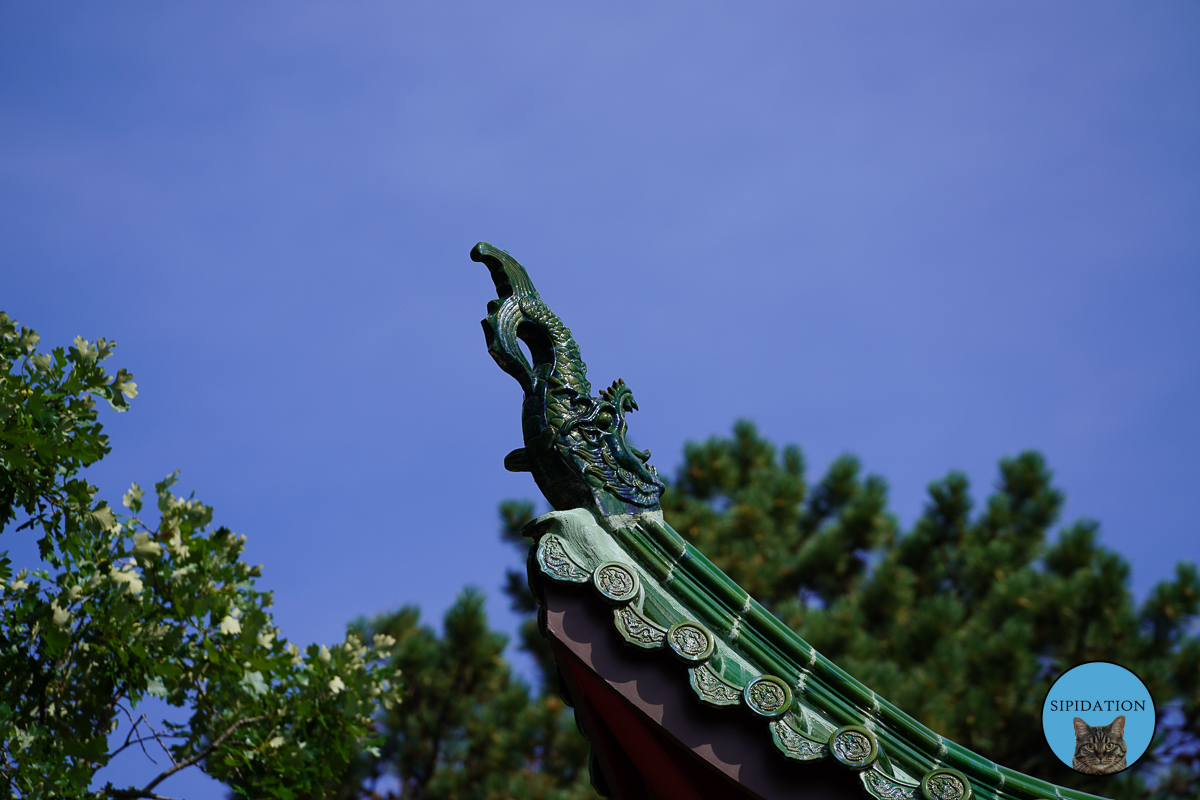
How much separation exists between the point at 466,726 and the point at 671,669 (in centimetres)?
940

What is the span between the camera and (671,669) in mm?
2273

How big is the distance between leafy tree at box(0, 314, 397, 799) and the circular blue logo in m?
2.97

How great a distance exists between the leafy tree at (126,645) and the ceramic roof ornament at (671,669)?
2144 mm

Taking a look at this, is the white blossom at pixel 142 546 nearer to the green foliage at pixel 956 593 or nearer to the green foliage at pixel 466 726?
the green foliage at pixel 466 726

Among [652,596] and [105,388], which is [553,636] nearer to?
[652,596]

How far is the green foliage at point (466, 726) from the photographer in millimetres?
10602

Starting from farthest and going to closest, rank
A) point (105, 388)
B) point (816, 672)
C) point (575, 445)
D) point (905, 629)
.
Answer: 1. point (905, 629)
2. point (105, 388)
3. point (575, 445)
4. point (816, 672)

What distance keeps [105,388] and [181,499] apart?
650 millimetres

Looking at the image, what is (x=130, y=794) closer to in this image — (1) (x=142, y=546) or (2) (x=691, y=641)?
(1) (x=142, y=546)

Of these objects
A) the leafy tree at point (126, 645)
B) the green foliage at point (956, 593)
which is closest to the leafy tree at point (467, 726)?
the green foliage at point (956, 593)

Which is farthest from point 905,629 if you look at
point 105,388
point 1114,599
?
point 105,388

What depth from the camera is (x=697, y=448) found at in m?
13.8

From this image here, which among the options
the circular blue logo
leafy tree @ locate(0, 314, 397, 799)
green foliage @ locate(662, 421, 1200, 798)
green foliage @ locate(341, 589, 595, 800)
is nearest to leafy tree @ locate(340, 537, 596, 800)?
green foliage @ locate(341, 589, 595, 800)

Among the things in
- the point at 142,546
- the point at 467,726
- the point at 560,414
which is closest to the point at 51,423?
the point at 142,546
